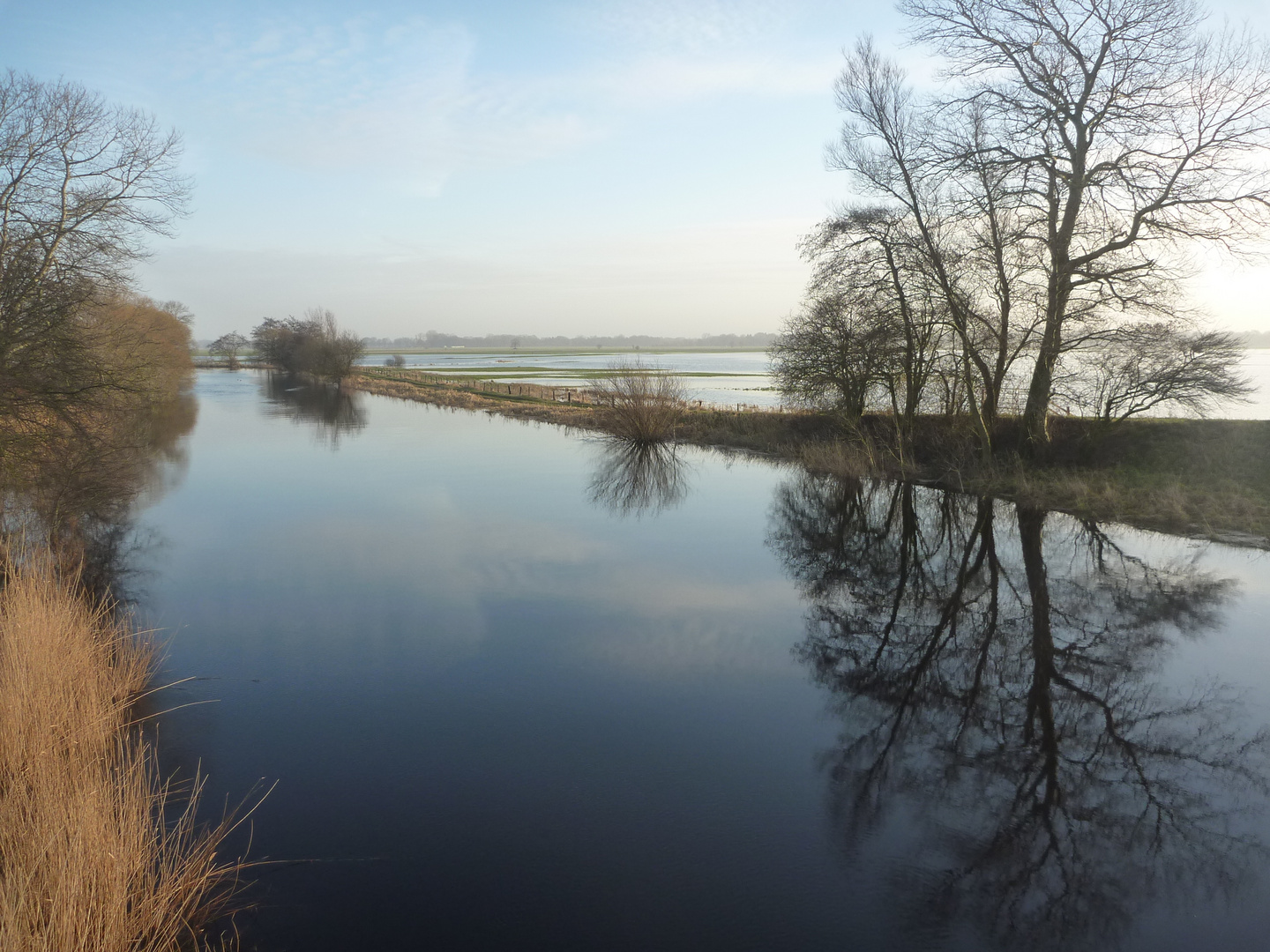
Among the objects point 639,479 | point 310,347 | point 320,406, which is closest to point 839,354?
point 639,479

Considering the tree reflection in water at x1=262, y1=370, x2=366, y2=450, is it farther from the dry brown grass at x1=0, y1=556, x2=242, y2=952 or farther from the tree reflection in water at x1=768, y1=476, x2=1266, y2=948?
the tree reflection in water at x1=768, y1=476, x2=1266, y2=948

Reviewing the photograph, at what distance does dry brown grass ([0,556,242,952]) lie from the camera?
336cm

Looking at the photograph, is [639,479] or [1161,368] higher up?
[1161,368]

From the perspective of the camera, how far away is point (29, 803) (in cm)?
397

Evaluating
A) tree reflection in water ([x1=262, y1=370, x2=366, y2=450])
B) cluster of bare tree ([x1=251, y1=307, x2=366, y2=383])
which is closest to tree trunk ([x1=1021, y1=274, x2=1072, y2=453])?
tree reflection in water ([x1=262, y1=370, x2=366, y2=450])

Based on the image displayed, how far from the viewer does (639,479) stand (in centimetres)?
2062

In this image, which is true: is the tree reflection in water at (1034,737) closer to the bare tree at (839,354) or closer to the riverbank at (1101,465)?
the riverbank at (1101,465)

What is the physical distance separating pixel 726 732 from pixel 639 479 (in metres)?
13.9

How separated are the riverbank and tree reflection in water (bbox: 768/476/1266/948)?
9.88ft

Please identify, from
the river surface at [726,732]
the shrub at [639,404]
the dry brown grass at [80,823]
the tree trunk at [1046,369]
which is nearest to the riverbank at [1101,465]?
the tree trunk at [1046,369]

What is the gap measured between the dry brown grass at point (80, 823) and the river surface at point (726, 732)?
43 cm

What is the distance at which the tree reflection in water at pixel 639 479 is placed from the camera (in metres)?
17.5

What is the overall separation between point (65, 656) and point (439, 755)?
3.04 meters

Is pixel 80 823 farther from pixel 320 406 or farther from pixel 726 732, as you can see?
pixel 320 406
